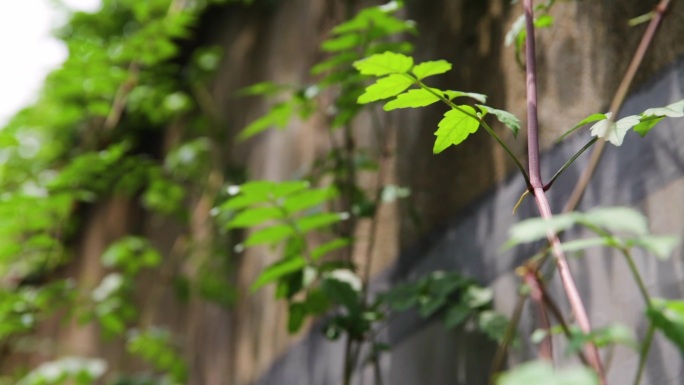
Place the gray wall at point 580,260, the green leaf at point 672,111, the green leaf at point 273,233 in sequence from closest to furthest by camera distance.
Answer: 1. the green leaf at point 672,111
2. the gray wall at point 580,260
3. the green leaf at point 273,233

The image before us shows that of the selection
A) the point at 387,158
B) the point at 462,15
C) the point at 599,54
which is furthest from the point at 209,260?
the point at 599,54

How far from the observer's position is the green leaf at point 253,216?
125cm

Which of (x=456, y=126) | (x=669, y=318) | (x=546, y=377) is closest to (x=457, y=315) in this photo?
(x=456, y=126)

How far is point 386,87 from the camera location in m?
0.84

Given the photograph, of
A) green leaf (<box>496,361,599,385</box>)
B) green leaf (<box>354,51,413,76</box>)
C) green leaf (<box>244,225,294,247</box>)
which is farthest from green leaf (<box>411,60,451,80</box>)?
green leaf (<box>244,225,294,247</box>)

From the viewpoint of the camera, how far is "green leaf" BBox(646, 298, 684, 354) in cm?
58

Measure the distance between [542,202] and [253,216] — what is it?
644mm

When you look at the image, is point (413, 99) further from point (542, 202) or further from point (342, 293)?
point (342, 293)

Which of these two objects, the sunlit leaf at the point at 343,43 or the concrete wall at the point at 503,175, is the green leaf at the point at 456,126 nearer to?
the concrete wall at the point at 503,175

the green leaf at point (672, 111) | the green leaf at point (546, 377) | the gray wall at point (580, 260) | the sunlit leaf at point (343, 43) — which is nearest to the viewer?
the green leaf at point (546, 377)

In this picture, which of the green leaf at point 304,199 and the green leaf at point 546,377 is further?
the green leaf at point 304,199

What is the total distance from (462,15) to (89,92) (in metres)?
2.09

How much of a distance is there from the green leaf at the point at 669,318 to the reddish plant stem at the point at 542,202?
64 millimetres

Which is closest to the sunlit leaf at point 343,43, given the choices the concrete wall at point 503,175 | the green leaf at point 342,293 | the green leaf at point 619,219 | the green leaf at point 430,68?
the concrete wall at point 503,175
